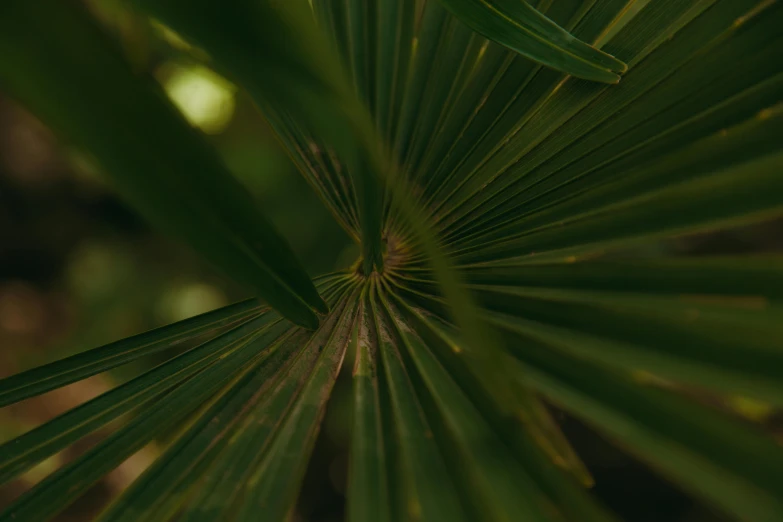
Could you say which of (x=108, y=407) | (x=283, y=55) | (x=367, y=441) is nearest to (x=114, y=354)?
(x=108, y=407)

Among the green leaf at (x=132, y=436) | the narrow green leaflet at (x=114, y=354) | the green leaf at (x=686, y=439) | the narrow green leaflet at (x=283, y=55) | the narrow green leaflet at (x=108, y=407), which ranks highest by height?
the narrow green leaflet at (x=283, y=55)

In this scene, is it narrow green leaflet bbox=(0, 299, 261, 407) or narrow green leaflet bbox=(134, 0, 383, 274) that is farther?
narrow green leaflet bbox=(0, 299, 261, 407)

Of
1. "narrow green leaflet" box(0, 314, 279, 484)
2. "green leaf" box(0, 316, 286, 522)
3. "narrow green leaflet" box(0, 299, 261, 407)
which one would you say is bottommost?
"green leaf" box(0, 316, 286, 522)

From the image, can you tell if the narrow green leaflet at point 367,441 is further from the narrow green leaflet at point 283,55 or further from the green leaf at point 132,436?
the narrow green leaflet at point 283,55

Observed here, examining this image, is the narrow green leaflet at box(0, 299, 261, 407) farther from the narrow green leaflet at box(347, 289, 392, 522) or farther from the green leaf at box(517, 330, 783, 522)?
the green leaf at box(517, 330, 783, 522)

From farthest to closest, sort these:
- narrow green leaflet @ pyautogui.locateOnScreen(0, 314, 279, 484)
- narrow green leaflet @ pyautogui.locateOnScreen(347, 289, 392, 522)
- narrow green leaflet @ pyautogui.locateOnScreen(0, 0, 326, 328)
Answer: narrow green leaflet @ pyautogui.locateOnScreen(0, 314, 279, 484) < narrow green leaflet @ pyautogui.locateOnScreen(347, 289, 392, 522) < narrow green leaflet @ pyautogui.locateOnScreen(0, 0, 326, 328)

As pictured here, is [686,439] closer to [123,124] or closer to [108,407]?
[123,124]

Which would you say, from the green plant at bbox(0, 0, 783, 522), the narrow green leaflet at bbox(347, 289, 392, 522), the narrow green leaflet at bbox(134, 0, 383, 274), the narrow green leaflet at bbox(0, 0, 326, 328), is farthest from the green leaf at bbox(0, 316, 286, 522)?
the narrow green leaflet at bbox(134, 0, 383, 274)

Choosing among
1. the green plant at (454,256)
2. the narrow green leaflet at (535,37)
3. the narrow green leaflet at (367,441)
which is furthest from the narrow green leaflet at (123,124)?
the narrow green leaflet at (535,37)
